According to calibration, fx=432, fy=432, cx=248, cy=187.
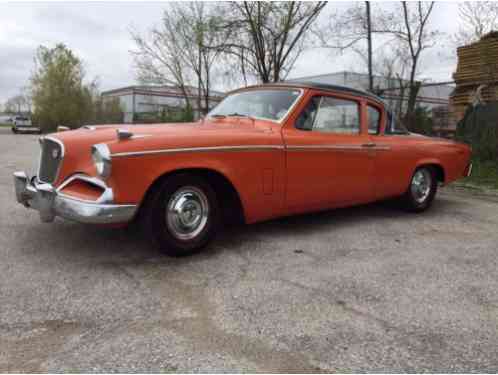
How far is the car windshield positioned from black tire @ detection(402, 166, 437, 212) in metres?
2.18

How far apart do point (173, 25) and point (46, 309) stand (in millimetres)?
20795

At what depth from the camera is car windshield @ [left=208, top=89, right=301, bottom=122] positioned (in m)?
4.37

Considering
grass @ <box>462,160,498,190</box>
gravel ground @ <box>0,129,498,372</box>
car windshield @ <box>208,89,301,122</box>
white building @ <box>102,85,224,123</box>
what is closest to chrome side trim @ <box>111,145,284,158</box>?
car windshield @ <box>208,89,301,122</box>

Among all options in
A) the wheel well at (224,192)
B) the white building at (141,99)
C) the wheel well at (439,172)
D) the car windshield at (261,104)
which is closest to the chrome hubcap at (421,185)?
the wheel well at (439,172)

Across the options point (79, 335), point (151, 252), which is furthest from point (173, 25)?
point (79, 335)

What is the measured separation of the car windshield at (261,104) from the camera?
4373 millimetres

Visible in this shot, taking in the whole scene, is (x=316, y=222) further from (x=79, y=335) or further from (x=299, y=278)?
(x=79, y=335)

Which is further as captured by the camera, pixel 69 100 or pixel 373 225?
pixel 69 100

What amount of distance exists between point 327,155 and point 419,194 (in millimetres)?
1999

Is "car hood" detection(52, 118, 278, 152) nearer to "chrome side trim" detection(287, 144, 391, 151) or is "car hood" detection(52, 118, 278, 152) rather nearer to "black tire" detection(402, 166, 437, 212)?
"chrome side trim" detection(287, 144, 391, 151)

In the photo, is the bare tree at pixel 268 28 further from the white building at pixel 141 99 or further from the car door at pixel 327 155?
the white building at pixel 141 99

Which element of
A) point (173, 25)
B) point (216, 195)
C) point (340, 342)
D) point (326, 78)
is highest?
point (173, 25)

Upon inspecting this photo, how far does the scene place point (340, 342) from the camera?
234cm

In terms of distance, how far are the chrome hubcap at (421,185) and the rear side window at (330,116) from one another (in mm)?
1329
